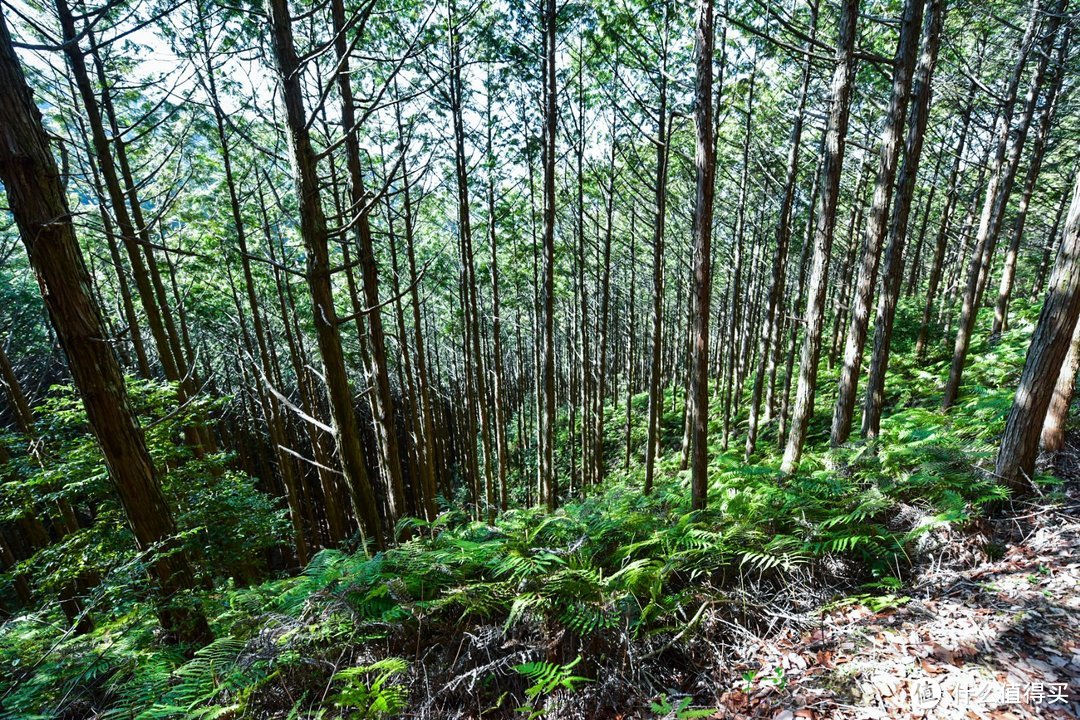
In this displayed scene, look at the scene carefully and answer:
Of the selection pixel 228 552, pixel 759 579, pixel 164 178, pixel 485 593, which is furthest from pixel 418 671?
pixel 164 178

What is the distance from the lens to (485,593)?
322cm

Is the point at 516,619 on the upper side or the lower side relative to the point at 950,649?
lower

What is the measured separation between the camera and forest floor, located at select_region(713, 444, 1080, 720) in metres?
2.26

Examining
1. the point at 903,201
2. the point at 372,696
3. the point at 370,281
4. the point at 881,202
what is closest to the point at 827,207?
the point at 881,202

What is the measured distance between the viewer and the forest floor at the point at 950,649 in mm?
2260

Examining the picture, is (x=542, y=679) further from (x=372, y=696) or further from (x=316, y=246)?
(x=316, y=246)

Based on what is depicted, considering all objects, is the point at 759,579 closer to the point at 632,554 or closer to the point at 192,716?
the point at 632,554

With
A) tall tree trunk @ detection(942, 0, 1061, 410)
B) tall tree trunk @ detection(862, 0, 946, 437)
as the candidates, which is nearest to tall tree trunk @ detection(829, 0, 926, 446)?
tall tree trunk @ detection(862, 0, 946, 437)

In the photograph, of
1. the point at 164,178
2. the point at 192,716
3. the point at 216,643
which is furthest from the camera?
the point at 164,178

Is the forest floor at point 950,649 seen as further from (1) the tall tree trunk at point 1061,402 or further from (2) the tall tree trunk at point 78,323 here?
(2) the tall tree trunk at point 78,323

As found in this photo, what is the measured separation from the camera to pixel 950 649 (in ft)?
8.38

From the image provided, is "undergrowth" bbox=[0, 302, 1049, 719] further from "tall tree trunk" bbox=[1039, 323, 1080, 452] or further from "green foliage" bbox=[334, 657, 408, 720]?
"tall tree trunk" bbox=[1039, 323, 1080, 452]

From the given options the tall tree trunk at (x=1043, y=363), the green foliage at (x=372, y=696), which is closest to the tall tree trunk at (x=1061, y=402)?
the tall tree trunk at (x=1043, y=363)

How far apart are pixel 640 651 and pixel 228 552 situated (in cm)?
533
